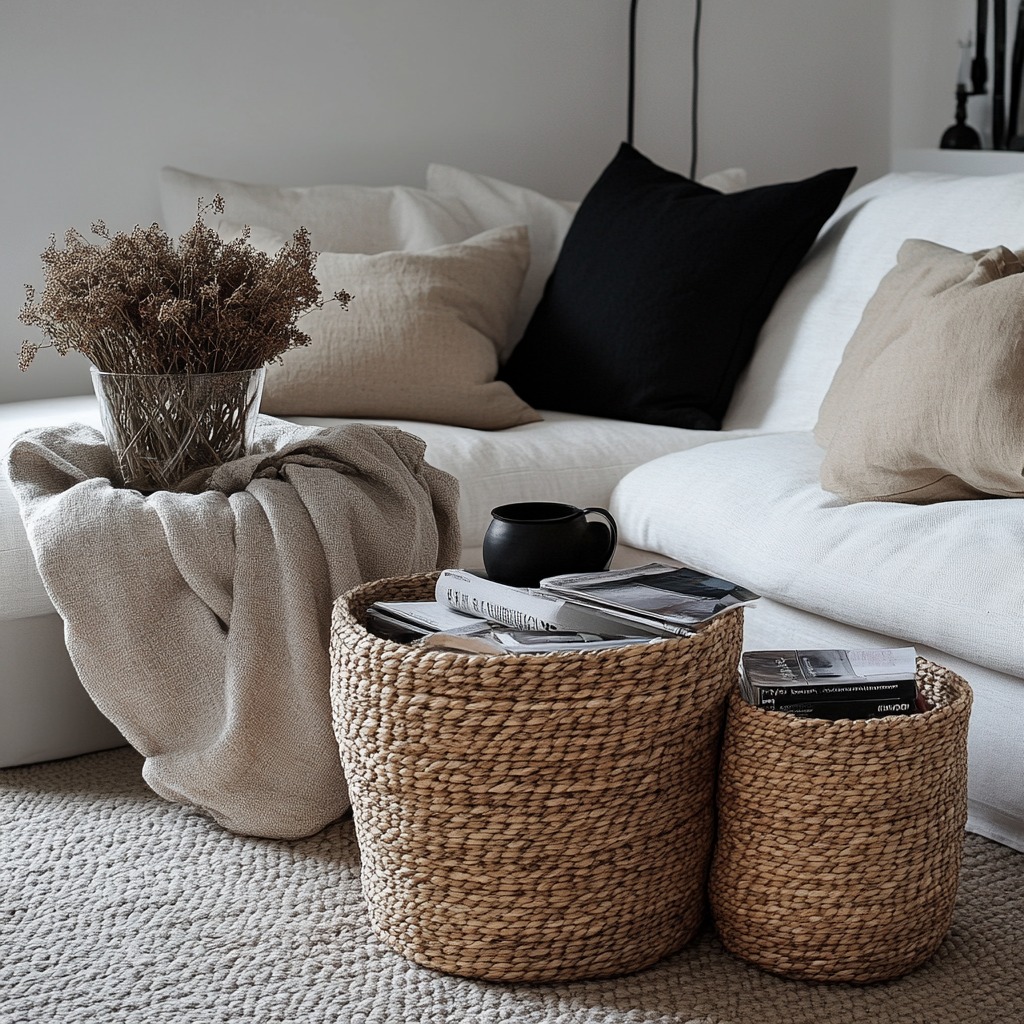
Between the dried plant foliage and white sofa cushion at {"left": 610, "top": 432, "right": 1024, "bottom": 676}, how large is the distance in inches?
28.1

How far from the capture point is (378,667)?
1.33 metres

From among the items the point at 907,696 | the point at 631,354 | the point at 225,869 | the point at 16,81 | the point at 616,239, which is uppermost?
the point at 16,81

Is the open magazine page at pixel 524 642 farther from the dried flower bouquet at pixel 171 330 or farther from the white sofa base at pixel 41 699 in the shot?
the white sofa base at pixel 41 699

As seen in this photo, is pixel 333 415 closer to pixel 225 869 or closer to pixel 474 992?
pixel 225 869

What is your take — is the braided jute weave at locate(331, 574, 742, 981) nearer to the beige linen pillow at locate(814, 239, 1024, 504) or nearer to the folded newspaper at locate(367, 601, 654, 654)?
the folded newspaper at locate(367, 601, 654, 654)

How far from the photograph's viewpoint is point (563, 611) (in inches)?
53.2

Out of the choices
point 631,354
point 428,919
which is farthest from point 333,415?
point 428,919

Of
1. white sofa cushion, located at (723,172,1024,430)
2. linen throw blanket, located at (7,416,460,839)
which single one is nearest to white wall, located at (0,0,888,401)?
white sofa cushion, located at (723,172,1024,430)

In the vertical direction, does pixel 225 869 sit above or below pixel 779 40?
below

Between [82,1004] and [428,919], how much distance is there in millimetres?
383

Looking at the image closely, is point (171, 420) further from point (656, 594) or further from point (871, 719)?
point (871, 719)

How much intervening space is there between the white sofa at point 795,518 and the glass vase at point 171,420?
21cm

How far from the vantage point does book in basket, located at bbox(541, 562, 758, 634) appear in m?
1.32

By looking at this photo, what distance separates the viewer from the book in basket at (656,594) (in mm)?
1324
